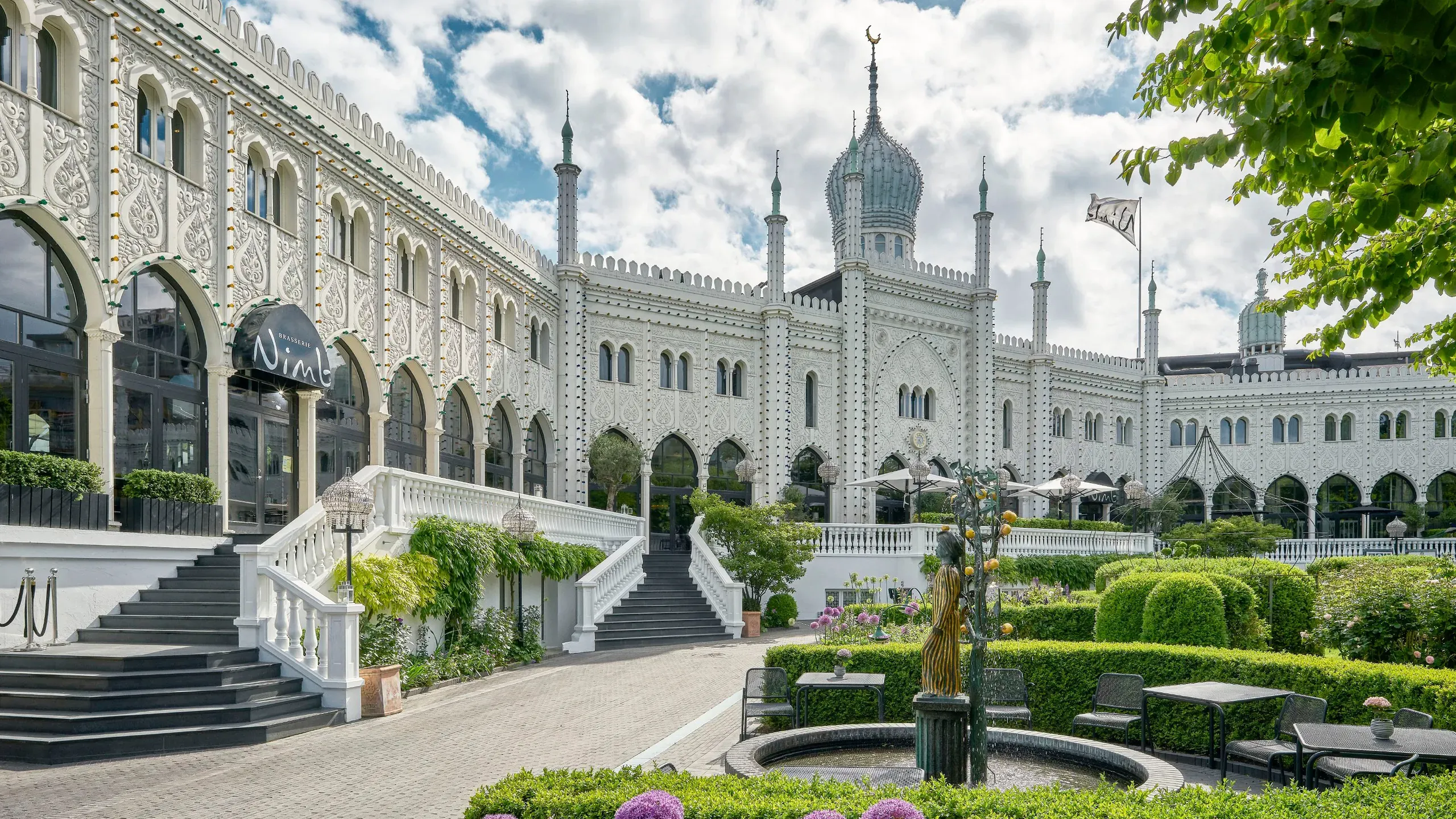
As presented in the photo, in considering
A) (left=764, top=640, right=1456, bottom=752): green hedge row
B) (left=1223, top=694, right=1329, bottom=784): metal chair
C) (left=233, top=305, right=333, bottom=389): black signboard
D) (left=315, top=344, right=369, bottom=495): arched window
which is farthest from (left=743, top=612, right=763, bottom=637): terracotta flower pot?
(left=1223, top=694, right=1329, bottom=784): metal chair

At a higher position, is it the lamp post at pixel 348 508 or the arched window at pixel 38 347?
the arched window at pixel 38 347

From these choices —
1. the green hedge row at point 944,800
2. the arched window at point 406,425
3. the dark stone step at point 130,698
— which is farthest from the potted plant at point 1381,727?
the arched window at point 406,425

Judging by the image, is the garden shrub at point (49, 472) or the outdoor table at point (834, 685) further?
the garden shrub at point (49, 472)

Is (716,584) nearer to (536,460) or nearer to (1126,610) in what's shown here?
(536,460)

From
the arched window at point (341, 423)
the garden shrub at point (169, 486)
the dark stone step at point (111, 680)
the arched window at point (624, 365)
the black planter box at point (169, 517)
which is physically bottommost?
the dark stone step at point (111, 680)

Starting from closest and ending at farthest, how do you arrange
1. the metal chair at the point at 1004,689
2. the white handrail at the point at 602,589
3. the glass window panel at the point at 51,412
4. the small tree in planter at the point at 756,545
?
the metal chair at the point at 1004,689 < the glass window panel at the point at 51,412 < the white handrail at the point at 602,589 < the small tree in planter at the point at 756,545

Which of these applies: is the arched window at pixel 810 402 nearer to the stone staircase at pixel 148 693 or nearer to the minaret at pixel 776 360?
the minaret at pixel 776 360

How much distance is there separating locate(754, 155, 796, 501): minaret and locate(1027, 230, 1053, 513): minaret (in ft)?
39.9

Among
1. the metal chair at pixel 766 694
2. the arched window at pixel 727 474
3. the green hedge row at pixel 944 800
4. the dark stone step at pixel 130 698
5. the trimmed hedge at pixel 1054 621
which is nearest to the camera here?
the green hedge row at pixel 944 800

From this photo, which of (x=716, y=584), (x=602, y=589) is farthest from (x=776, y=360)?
(x=602, y=589)

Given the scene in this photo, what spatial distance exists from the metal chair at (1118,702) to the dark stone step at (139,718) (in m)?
8.78

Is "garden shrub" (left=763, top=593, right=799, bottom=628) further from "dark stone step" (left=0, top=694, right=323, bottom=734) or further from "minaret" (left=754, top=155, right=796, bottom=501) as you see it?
"dark stone step" (left=0, top=694, right=323, bottom=734)

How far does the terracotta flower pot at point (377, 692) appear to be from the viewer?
1291 centimetres

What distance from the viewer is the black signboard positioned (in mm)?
16984
